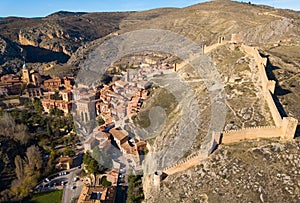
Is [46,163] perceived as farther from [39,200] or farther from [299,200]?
[299,200]

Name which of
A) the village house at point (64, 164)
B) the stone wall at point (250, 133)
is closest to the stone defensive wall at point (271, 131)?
the stone wall at point (250, 133)

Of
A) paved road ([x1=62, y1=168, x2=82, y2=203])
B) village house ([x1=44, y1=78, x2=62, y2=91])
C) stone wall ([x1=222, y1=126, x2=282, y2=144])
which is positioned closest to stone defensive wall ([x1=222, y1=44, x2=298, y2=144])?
stone wall ([x1=222, y1=126, x2=282, y2=144])

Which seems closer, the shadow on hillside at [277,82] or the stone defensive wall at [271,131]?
the stone defensive wall at [271,131]

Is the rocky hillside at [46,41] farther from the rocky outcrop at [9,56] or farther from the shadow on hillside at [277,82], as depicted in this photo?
the shadow on hillside at [277,82]

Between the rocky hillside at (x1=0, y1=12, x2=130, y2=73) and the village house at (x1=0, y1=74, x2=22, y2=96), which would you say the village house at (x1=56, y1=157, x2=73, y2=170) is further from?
the rocky hillside at (x1=0, y1=12, x2=130, y2=73)

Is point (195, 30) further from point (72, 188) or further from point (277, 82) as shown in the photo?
point (72, 188)

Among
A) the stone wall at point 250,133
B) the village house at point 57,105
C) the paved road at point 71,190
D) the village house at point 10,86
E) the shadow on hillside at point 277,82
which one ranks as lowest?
the paved road at point 71,190

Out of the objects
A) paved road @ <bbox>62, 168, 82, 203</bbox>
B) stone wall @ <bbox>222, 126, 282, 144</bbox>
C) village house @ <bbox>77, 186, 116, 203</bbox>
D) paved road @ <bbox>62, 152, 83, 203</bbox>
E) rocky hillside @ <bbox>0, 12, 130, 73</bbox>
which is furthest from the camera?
rocky hillside @ <bbox>0, 12, 130, 73</bbox>

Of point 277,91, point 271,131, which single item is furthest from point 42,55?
point 271,131

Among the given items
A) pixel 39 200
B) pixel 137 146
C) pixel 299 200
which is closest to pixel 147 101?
pixel 137 146
